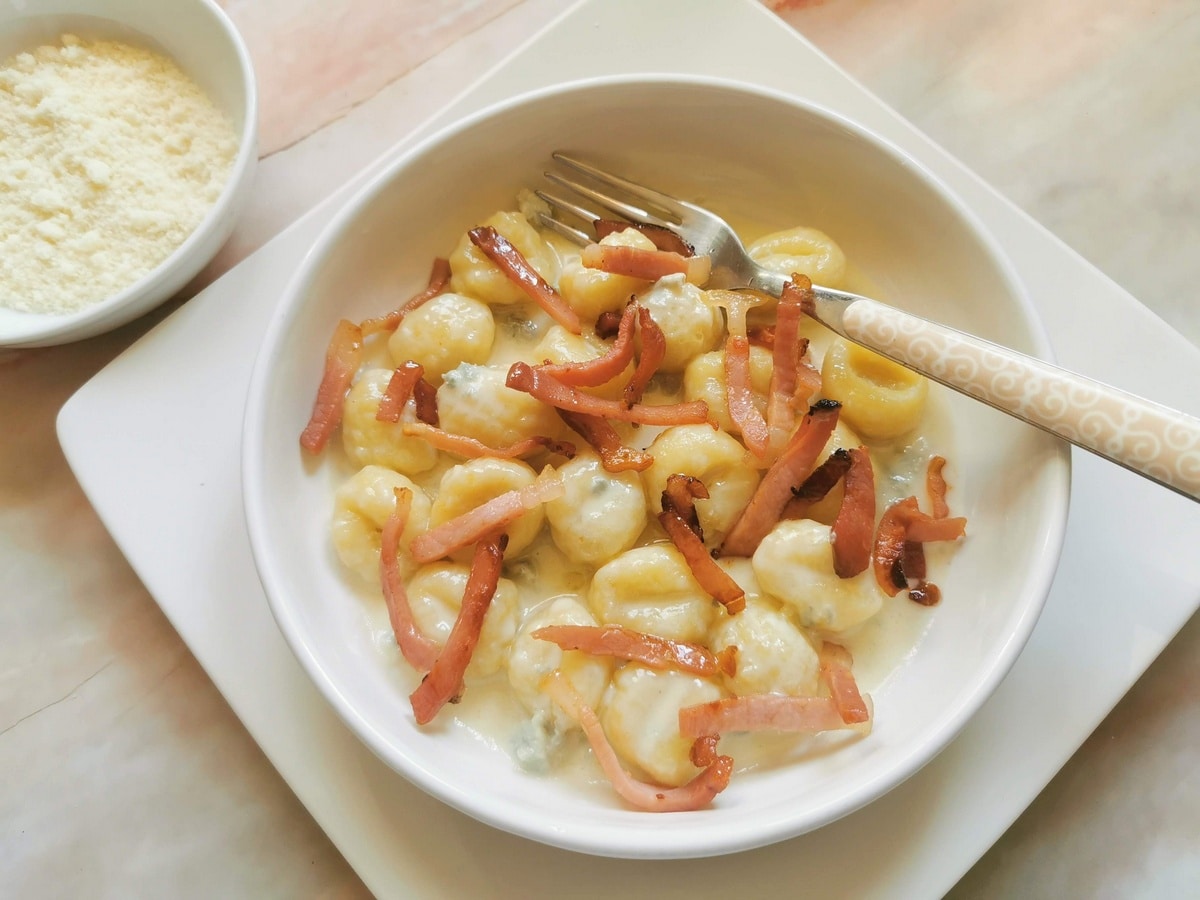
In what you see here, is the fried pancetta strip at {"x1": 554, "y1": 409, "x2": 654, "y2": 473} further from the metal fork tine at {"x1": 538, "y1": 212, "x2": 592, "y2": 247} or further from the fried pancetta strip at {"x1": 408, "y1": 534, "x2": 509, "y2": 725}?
the metal fork tine at {"x1": 538, "y1": 212, "x2": 592, "y2": 247}

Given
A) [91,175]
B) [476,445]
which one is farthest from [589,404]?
[91,175]

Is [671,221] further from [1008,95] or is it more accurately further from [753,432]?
[1008,95]

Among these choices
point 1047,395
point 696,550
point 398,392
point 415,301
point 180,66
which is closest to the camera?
point 1047,395

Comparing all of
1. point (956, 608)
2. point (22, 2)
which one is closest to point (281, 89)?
point (22, 2)

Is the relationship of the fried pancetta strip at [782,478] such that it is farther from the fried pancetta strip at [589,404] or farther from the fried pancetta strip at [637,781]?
the fried pancetta strip at [637,781]

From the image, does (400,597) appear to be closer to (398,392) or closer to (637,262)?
(398,392)

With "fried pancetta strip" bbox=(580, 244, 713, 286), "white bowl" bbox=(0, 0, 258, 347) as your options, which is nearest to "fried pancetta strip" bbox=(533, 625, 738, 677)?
"fried pancetta strip" bbox=(580, 244, 713, 286)
